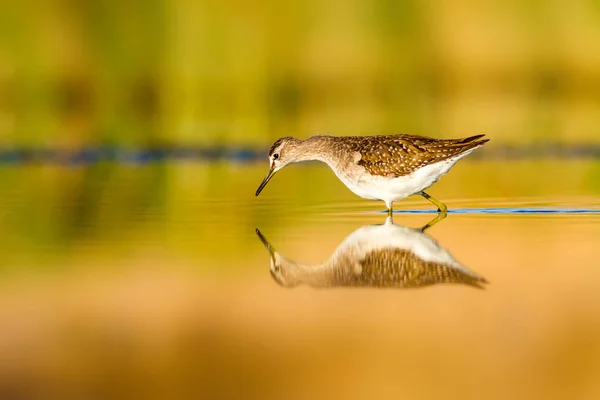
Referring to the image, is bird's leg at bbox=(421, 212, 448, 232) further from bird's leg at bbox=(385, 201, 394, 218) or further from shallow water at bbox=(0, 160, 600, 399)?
bird's leg at bbox=(385, 201, 394, 218)

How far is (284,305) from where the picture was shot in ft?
30.7

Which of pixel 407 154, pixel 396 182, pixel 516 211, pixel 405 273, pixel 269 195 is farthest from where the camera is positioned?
pixel 269 195

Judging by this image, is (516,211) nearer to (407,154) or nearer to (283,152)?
(407,154)

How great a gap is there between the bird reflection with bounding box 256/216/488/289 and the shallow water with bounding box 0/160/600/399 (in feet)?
0.26

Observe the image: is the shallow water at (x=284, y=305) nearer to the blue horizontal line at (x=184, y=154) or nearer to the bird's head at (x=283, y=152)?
the bird's head at (x=283, y=152)

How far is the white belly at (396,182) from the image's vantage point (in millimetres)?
13930

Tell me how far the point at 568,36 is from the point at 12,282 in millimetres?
29145

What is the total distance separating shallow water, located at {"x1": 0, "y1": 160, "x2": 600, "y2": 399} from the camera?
727cm

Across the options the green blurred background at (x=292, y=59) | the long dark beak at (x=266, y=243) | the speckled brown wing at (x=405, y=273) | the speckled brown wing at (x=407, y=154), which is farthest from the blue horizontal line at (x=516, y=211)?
the green blurred background at (x=292, y=59)

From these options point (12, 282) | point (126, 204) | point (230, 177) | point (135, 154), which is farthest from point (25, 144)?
point (12, 282)

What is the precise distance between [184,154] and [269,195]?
7.76 metres

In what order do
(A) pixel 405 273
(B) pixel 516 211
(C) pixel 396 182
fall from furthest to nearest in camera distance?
(B) pixel 516 211
(C) pixel 396 182
(A) pixel 405 273

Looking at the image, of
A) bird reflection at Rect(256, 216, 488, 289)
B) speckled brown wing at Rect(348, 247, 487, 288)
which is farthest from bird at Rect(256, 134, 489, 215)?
speckled brown wing at Rect(348, 247, 487, 288)

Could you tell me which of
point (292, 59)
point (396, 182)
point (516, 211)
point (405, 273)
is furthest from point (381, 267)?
point (292, 59)
